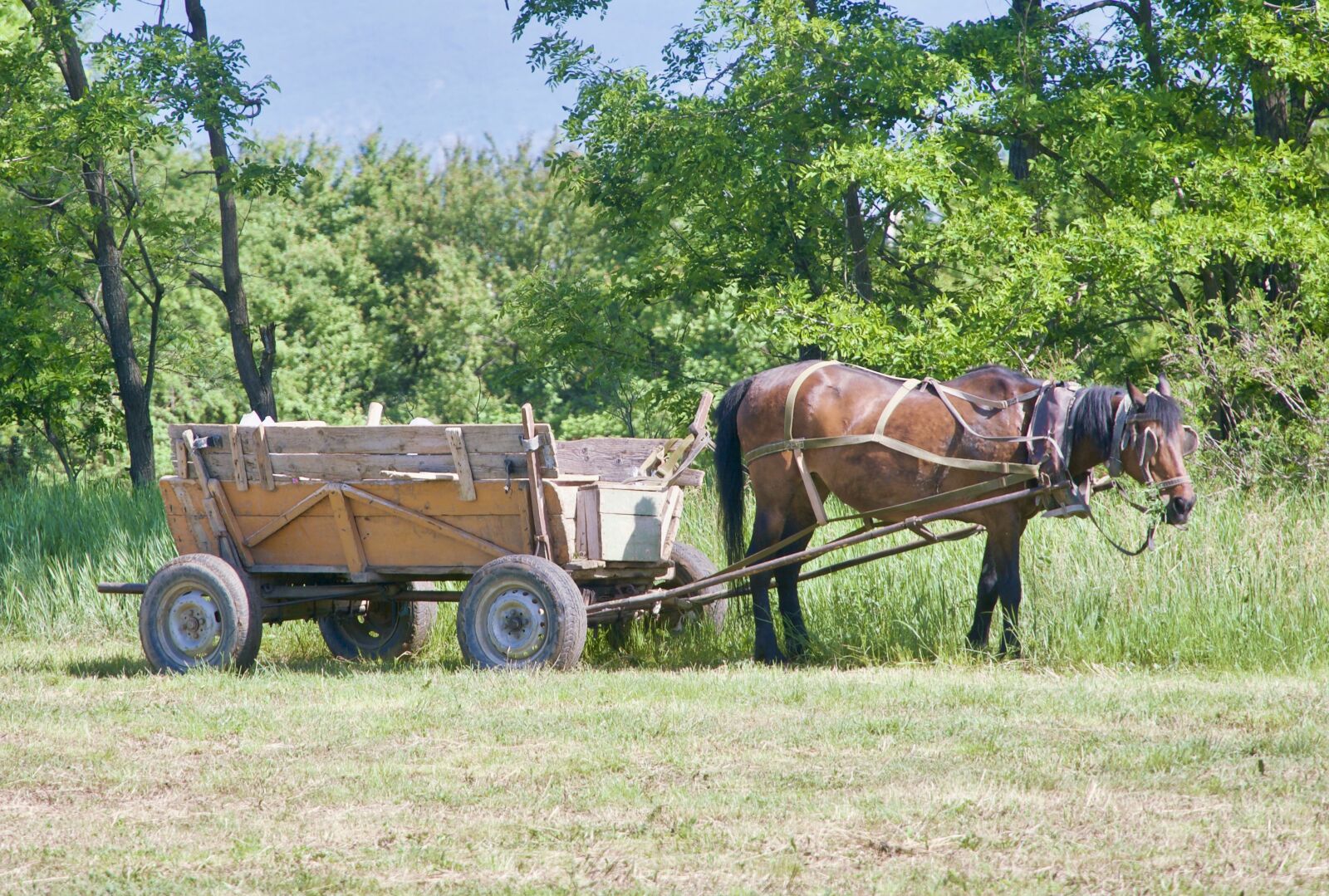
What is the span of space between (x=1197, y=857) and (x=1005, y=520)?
399 centimetres

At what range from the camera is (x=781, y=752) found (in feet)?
18.4

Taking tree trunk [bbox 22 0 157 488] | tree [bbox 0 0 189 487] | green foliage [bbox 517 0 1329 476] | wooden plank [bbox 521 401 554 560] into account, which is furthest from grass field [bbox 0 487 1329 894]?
tree trunk [bbox 22 0 157 488]

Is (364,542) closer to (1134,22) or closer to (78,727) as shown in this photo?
(78,727)

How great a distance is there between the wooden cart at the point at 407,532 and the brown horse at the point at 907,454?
43 cm

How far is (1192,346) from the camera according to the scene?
39.1 ft

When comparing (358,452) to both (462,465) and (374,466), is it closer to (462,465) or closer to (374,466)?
(374,466)

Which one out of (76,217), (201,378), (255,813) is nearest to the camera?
(255,813)

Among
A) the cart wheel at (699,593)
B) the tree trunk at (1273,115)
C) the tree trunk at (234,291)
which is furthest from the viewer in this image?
the tree trunk at (234,291)

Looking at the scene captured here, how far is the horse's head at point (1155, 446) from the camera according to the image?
7.42 meters

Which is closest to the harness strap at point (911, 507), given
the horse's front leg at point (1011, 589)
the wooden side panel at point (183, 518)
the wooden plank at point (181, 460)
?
the horse's front leg at point (1011, 589)

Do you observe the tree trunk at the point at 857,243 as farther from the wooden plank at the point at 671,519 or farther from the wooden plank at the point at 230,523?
the wooden plank at the point at 230,523

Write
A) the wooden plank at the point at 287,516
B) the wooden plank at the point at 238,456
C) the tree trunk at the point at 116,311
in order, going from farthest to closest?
the tree trunk at the point at 116,311, the wooden plank at the point at 238,456, the wooden plank at the point at 287,516

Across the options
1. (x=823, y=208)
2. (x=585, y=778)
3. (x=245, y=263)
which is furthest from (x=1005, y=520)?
(x=245, y=263)

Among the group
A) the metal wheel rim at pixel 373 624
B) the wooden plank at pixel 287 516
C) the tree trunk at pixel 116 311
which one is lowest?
the metal wheel rim at pixel 373 624
